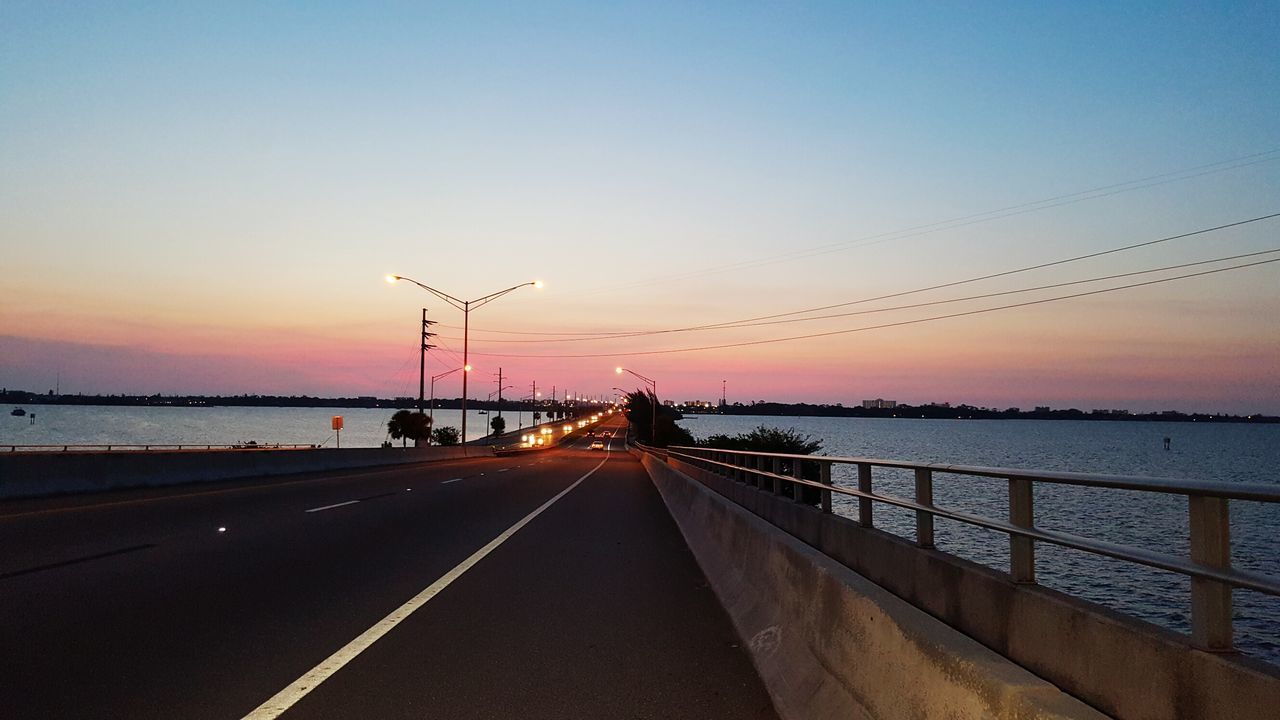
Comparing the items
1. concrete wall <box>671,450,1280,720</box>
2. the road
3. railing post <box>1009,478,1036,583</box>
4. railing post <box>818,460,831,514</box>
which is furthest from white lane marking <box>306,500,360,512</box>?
railing post <box>1009,478,1036,583</box>

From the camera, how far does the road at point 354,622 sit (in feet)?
20.7

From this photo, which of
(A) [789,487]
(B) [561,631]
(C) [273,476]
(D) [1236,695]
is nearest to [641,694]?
(B) [561,631]

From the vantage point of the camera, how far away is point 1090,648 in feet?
13.6

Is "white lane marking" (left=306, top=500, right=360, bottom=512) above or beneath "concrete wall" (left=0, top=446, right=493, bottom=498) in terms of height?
beneath

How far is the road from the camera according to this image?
20.7 ft

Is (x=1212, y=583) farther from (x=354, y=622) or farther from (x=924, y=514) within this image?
(x=354, y=622)

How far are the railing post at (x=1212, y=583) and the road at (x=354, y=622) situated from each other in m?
3.17

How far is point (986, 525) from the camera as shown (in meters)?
5.65

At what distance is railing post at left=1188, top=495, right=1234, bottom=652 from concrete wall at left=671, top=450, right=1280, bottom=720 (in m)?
0.09

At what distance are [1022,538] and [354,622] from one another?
594cm

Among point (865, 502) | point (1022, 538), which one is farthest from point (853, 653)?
point (865, 502)

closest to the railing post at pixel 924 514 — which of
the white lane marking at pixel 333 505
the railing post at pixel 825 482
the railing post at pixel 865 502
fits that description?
the railing post at pixel 865 502

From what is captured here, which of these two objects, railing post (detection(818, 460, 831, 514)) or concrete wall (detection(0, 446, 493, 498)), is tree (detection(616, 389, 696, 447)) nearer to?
Result: concrete wall (detection(0, 446, 493, 498))

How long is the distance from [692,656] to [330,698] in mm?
2898
